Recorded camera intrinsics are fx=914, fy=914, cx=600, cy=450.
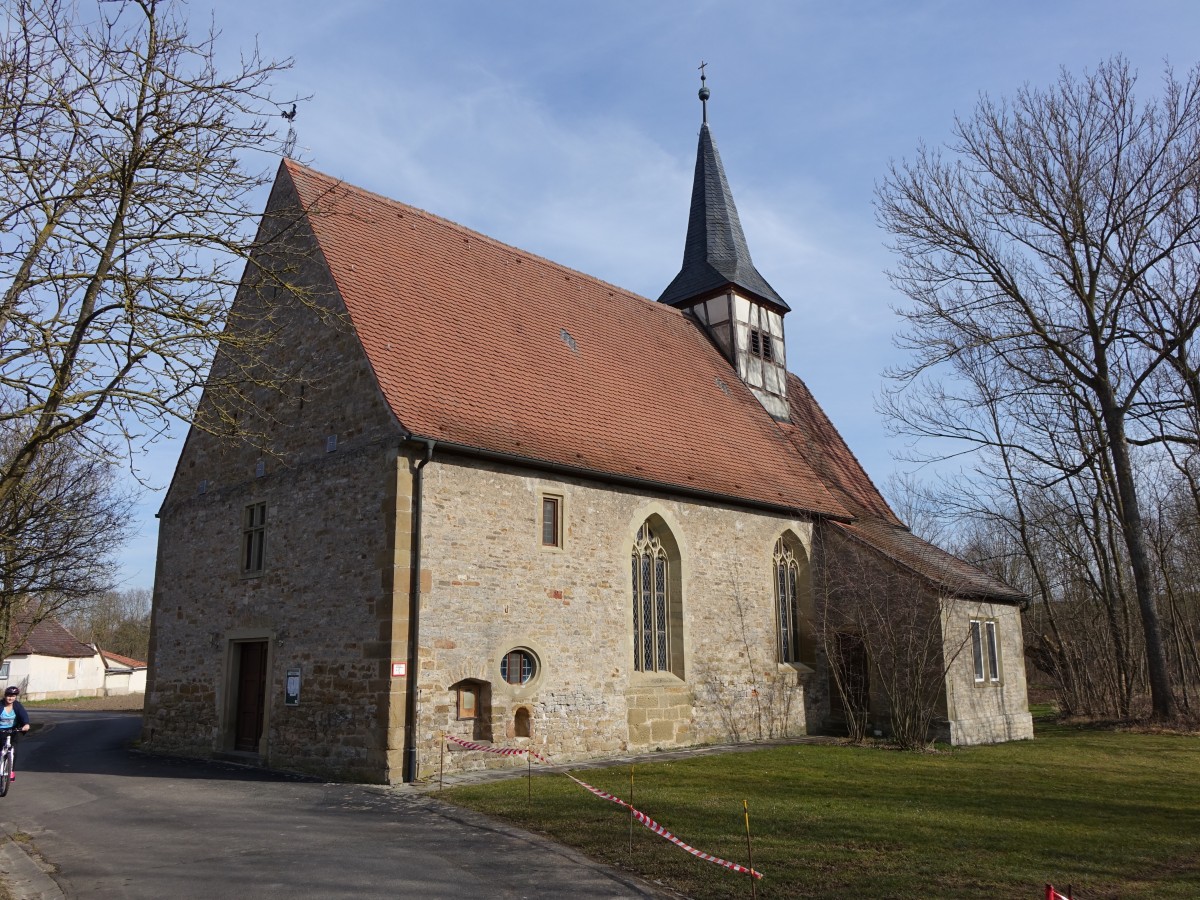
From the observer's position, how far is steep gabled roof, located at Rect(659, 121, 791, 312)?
78.0 feet

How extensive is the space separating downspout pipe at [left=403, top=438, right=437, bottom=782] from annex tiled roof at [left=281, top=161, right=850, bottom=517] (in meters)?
0.63

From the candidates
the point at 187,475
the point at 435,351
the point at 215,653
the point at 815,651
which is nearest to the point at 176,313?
the point at 435,351

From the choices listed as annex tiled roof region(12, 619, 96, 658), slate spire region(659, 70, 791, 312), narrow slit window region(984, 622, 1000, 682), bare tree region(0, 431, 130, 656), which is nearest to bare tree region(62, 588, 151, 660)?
annex tiled roof region(12, 619, 96, 658)

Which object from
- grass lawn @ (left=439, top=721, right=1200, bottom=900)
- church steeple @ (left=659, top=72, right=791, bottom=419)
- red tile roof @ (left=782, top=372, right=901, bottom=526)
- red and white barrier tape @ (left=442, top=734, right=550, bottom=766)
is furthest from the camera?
church steeple @ (left=659, top=72, right=791, bottom=419)

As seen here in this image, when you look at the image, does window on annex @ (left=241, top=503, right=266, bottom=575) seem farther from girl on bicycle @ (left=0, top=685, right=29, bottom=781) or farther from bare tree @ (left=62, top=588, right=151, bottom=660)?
bare tree @ (left=62, top=588, right=151, bottom=660)

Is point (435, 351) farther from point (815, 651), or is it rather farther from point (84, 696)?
point (84, 696)

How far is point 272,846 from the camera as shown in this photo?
8.22 meters

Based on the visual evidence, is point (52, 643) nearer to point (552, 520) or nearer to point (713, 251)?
point (713, 251)

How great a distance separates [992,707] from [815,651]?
3.68 m

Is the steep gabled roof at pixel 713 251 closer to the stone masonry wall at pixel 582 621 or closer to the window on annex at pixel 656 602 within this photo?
the stone masonry wall at pixel 582 621

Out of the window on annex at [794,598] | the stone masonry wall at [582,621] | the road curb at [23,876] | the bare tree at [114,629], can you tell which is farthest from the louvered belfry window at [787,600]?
the bare tree at [114,629]

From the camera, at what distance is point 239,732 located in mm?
15336

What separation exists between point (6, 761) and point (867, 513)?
18.3m

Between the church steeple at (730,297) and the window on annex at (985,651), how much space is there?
7120mm
